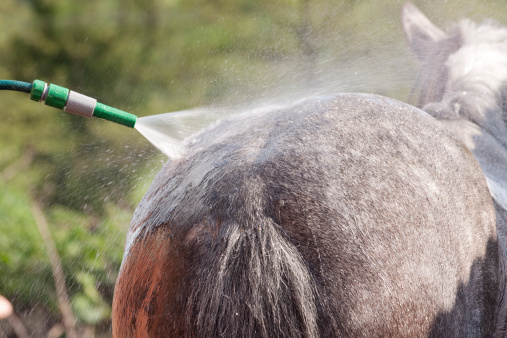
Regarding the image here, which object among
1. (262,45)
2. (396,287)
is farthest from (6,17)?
(396,287)

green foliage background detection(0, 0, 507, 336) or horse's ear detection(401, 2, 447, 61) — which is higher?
horse's ear detection(401, 2, 447, 61)

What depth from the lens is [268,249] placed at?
4.12ft

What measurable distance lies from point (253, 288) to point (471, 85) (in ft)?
8.63

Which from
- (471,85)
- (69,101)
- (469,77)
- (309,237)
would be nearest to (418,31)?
(469,77)

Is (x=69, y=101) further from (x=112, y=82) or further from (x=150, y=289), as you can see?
(x=112, y=82)

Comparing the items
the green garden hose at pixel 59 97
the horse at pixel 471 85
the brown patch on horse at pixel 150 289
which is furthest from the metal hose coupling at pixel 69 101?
the horse at pixel 471 85

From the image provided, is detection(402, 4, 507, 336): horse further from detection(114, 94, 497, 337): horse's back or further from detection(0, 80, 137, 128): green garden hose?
detection(0, 80, 137, 128): green garden hose

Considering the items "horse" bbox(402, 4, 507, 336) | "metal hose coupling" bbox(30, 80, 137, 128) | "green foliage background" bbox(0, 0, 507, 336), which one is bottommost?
"green foliage background" bbox(0, 0, 507, 336)

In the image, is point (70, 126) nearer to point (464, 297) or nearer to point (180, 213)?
point (180, 213)

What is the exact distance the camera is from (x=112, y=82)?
5.25 meters

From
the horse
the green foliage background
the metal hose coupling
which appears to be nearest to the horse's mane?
the horse

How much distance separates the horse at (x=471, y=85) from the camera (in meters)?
2.64

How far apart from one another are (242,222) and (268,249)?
107 mm

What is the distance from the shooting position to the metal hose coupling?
4.53 feet
